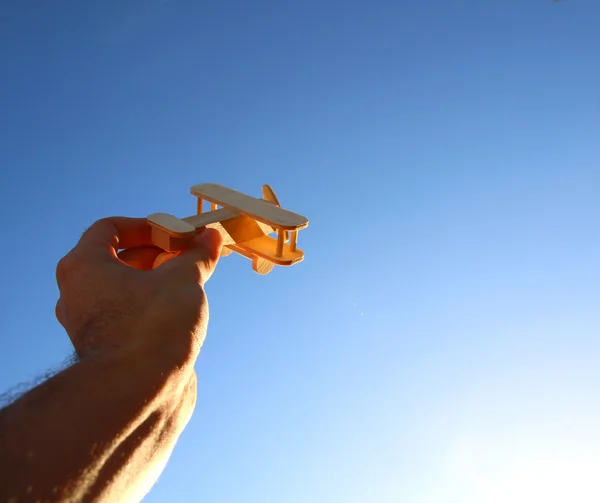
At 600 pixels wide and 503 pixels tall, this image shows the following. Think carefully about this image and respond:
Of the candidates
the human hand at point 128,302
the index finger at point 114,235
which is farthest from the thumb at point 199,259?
the index finger at point 114,235

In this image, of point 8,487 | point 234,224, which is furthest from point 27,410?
point 234,224

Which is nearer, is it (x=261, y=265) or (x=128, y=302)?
(x=128, y=302)

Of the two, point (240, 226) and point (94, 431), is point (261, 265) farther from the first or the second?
point (94, 431)

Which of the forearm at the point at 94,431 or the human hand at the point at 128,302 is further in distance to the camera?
the human hand at the point at 128,302

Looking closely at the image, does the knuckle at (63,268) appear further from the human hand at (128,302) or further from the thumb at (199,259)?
the thumb at (199,259)

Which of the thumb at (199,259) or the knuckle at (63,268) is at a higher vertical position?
the thumb at (199,259)

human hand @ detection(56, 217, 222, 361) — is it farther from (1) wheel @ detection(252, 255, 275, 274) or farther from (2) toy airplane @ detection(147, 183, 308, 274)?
(1) wheel @ detection(252, 255, 275, 274)

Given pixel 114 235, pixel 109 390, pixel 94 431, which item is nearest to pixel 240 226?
pixel 114 235
